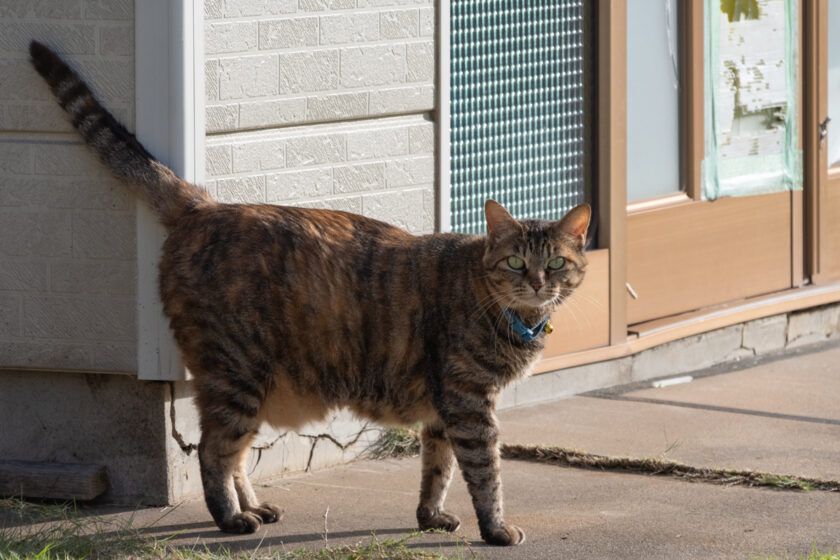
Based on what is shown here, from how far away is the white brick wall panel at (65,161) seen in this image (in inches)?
210

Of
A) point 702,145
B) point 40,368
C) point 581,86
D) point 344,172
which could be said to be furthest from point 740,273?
point 40,368

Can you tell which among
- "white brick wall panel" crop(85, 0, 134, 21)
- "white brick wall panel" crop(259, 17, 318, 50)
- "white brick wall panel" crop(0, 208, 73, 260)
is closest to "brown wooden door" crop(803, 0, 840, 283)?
"white brick wall panel" crop(259, 17, 318, 50)

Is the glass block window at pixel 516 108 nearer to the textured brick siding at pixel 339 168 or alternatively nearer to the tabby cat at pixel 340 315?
the textured brick siding at pixel 339 168

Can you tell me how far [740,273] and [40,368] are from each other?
4513 mm

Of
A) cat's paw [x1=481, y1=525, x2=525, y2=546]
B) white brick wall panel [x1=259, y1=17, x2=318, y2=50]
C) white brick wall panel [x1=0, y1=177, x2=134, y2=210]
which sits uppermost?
white brick wall panel [x1=259, y1=17, x2=318, y2=50]

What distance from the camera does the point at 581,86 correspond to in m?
7.34

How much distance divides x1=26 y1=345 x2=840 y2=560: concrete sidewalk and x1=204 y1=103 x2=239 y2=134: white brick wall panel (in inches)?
60.1

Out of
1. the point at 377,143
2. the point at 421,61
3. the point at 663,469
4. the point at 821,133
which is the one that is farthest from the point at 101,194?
the point at 821,133

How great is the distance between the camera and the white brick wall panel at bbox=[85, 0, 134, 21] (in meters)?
5.20

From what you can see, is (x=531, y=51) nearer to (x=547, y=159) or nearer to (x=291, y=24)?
(x=547, y=159)

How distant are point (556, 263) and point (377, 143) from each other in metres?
1.42

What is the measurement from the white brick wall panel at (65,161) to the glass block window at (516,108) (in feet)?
6.66

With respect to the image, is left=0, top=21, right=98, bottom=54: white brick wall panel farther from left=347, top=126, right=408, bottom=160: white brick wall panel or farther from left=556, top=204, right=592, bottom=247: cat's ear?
left=556, top=204, right=592, bottom=247: cat's ear

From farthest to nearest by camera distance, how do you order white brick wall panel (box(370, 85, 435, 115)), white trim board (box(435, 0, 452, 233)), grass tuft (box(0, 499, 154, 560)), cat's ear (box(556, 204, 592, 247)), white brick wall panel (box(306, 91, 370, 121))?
white trim board (box(435, 0, 452, 233)) < white brick wall panel (box(370, 85, 435, 115)) < white brick wall panel (box(306, 91, 370, 121)) < cat's ear (box(556, 204, 592, 247)) < grass tuft (box(0, 499, 154, 560))
